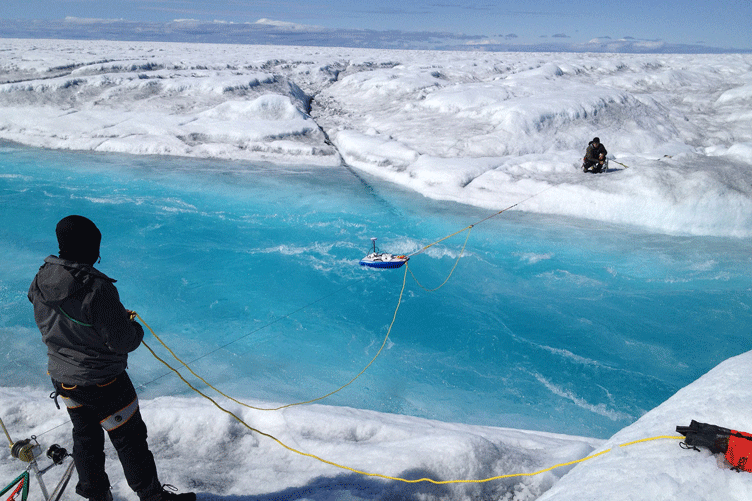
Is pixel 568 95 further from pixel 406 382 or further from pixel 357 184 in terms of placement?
pixel 406 382

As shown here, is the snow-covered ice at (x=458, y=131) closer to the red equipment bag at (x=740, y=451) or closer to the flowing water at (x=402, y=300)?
the flowing water at (x=402, y=300)

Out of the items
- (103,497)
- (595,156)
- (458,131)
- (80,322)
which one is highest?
(458,131)

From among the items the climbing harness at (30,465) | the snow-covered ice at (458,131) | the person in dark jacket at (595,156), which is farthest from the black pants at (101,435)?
the person in dark jacket at (595,156)

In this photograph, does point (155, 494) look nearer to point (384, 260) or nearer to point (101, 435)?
point (101, 435)

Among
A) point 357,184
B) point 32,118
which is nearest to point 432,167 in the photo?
point 357,184

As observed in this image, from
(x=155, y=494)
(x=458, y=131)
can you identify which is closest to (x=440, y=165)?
(x=458, y=131)

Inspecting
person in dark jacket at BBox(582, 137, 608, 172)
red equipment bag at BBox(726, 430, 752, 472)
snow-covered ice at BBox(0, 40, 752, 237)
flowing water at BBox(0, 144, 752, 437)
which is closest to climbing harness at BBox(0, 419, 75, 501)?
flowing water at BBox(0, 144, 752, 437)

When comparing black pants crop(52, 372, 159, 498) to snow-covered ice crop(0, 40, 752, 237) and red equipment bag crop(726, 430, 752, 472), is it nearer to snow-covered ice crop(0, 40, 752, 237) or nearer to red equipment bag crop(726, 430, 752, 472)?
red equipment bag crop(726, 430, 752, 472)
